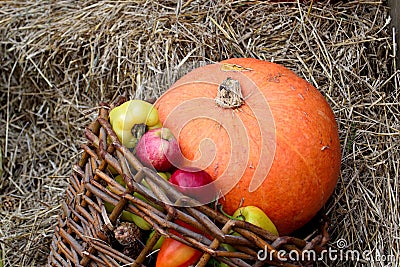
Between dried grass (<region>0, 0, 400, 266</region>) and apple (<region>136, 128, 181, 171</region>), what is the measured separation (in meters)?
0.63

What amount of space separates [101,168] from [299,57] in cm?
107

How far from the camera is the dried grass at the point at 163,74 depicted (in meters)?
1.97

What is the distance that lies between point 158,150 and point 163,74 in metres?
0.85

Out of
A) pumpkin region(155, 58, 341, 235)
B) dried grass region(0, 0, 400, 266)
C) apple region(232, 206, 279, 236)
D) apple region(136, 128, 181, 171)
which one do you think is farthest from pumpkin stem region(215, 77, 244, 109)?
dried grass region(0, 0, 400, 266)

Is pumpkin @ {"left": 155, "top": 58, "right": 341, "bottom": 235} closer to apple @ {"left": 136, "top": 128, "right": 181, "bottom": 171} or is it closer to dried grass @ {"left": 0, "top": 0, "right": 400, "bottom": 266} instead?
apple @ {"left": 136, "top": 128, "right": 181, "bottom": 171}

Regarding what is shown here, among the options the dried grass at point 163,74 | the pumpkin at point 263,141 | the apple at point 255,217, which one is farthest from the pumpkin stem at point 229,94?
the dried grass at point 163,74

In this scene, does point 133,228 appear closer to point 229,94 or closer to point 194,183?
point 194,183

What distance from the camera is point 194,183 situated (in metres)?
1.47

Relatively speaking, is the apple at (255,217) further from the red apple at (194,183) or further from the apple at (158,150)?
the apple at (158,150)

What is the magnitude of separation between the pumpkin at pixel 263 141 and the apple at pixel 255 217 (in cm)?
8

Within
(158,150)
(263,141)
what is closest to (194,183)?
(158,150)

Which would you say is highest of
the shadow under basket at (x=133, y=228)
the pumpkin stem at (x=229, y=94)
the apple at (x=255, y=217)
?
the pumpkin stem at (x=229, y=94)

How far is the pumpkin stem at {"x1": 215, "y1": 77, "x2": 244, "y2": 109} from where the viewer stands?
167cm

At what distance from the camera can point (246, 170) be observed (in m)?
1.62
